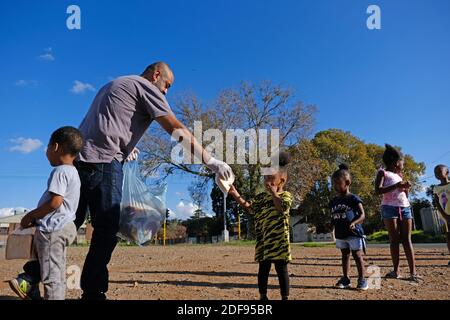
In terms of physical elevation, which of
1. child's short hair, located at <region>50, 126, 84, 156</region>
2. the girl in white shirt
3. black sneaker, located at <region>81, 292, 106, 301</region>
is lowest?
black sneaker, located at <region>81, 292, 106, 301</region>

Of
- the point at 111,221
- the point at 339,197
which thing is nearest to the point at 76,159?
the point at 111,221

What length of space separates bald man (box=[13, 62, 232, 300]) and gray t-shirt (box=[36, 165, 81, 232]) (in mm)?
105

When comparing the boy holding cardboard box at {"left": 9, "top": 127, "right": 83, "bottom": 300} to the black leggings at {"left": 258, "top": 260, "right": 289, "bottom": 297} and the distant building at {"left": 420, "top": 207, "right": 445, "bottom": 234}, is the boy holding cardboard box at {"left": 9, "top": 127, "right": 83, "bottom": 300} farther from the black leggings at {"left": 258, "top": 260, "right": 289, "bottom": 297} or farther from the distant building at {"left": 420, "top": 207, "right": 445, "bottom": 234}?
the distant building at {"left": 420, "top": 207, "right": 445, "bottom": 234}

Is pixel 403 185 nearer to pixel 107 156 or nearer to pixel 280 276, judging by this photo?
pixel 280 276

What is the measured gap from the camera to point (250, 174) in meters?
26.9

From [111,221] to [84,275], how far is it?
1.40 ft

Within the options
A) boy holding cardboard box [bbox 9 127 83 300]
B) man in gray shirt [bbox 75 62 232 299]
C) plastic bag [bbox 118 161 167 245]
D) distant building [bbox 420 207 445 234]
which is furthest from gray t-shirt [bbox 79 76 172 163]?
distant building [bbox 420 207 445 234]

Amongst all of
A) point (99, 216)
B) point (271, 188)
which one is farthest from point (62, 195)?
point (271, 188)

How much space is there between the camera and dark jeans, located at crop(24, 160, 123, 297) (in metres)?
2.71

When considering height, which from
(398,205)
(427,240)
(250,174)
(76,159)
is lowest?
(427,240)

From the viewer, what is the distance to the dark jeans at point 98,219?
2714 mm

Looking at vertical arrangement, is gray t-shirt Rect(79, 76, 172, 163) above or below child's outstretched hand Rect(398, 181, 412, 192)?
above
